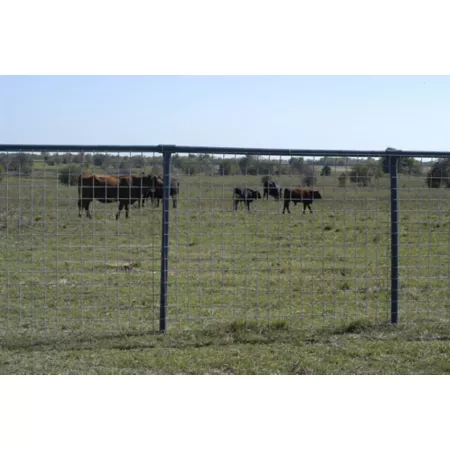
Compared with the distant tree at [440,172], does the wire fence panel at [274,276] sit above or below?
below

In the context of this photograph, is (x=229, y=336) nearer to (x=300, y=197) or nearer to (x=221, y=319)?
(x=221, y=319)

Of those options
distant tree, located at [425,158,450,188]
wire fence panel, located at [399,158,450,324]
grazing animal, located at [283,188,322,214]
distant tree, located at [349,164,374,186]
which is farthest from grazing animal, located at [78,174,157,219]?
distant tree, located at [425,158,450,188]

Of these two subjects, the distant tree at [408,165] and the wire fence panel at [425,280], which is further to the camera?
the wire fence panel at [425,280]

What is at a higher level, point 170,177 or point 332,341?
point 170,177

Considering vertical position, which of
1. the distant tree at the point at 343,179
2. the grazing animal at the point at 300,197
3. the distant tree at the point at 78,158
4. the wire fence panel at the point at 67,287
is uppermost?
the distant tree at the point at 78,158

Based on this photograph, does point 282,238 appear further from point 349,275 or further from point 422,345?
point 422,345

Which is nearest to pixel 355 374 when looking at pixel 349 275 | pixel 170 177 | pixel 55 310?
pixel 170 177

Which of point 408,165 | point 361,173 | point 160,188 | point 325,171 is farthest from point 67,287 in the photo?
point 408,165

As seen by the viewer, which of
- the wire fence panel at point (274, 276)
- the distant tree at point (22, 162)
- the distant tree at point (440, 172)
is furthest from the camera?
the distant tree at point (440, 172)

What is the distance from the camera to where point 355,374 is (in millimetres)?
5605

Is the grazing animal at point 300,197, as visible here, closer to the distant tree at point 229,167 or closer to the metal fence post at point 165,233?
the distant tree at point 229,167

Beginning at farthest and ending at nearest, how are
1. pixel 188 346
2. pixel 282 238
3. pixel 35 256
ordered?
pixel 282 238
pixel 35 256
pixel 188 346

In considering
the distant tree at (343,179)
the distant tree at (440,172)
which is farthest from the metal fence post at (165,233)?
the distant tree at (440,172)

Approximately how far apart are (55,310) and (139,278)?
2.42 m
